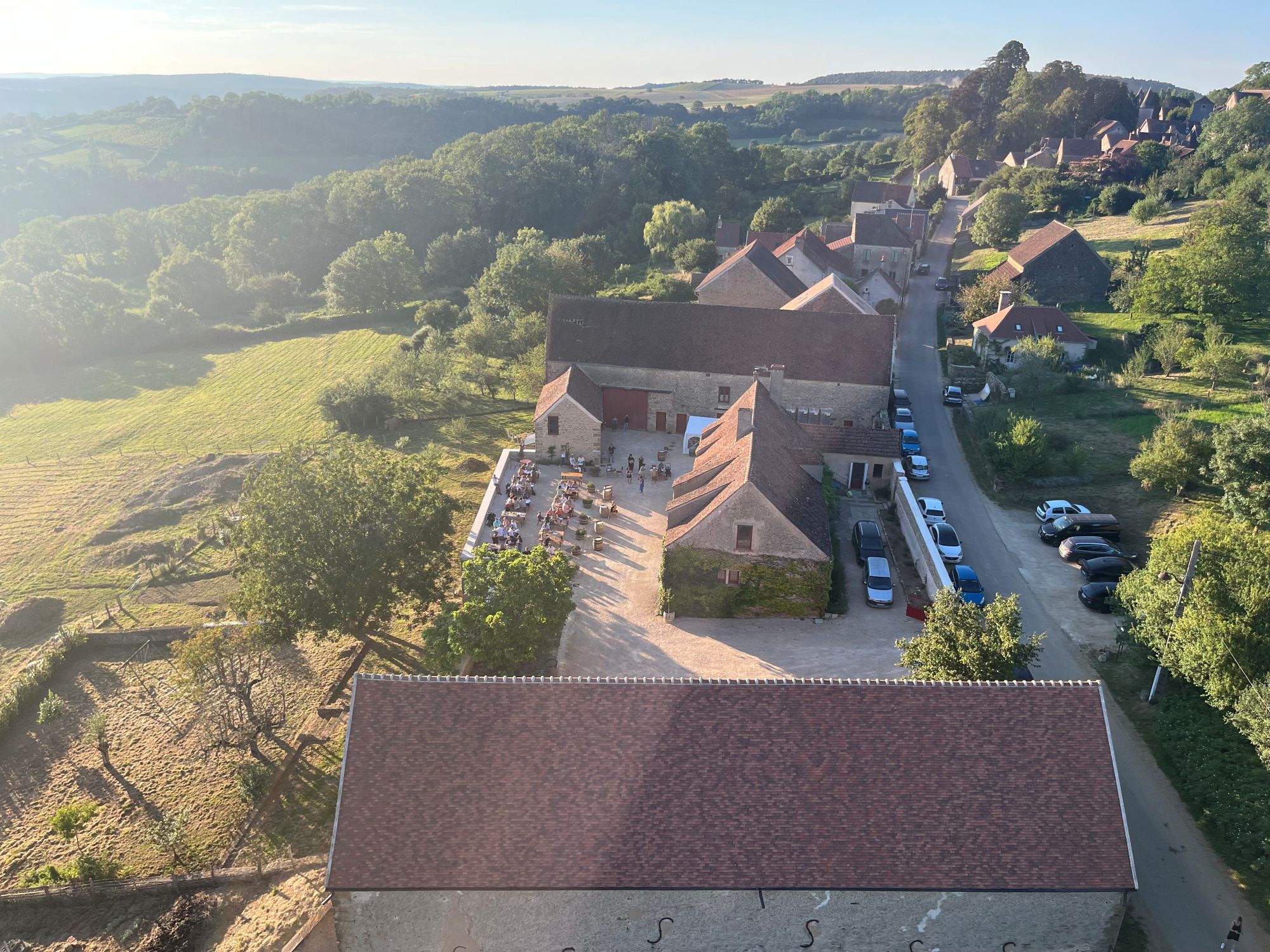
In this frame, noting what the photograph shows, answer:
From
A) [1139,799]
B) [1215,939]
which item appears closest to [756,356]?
[1139,799]

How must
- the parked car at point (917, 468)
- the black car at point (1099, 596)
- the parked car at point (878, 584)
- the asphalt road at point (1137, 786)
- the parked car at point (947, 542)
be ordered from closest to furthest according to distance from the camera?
the asphalt road at point (1137, 786) → the black car at point (1099, 596) → the parked car at point (878, 584) → the parked car at point (947, 542) → the parked car at point (917, 468)

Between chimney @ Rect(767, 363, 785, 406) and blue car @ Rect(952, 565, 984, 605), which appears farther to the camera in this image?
chimney @ Rect(767, 363, 785, 406)

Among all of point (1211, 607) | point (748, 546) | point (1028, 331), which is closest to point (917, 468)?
point (748, 546)

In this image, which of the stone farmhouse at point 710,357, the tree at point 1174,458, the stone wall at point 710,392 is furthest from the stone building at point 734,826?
the stone wall at point 710,392

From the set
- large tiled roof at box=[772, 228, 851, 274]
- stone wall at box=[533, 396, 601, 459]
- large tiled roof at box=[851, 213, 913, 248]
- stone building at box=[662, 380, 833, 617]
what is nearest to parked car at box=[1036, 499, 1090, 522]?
stone building at box=[662, 380, 833, 617]

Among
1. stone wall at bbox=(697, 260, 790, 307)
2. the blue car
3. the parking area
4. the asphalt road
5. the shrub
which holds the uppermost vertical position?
stone wall at bbox=(697, 260, 790, 307)

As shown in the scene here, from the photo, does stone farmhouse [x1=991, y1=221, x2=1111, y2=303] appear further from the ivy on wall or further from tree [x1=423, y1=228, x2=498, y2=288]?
tree [x1=423, y1=228, x2=498, y2=288]

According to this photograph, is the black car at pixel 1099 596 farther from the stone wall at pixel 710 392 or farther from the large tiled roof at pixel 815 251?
the large tiled roof at pixel 815 251
